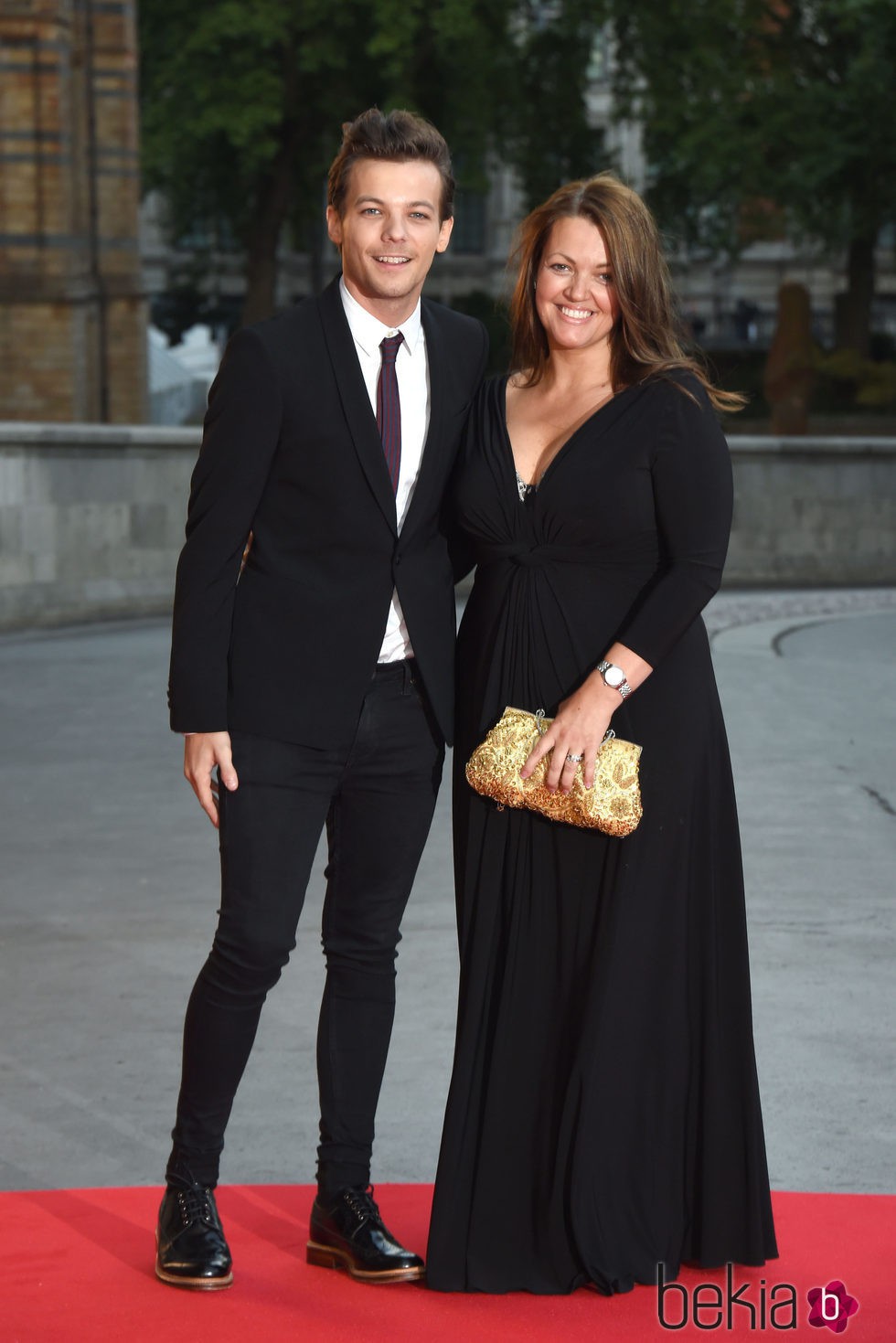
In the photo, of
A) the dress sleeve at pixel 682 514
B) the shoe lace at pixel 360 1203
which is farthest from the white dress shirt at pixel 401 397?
the shoe lace at pixel 360 1203

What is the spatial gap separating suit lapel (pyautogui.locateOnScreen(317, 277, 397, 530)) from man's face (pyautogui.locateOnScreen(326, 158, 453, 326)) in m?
0.11

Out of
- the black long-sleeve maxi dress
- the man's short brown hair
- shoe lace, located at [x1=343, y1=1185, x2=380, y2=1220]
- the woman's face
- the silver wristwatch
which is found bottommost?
shoe lace, located at [x1=343, y1=1185, x2=380, y2=1220]

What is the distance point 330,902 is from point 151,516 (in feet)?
38.0

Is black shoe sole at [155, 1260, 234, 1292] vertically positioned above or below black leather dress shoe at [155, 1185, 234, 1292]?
below

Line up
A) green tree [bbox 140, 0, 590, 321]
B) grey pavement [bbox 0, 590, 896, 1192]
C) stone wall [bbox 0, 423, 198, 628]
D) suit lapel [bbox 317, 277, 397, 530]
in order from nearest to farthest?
suit lapel [bbox 317, 277, 397, 530] → grey pavement [bbox 0, 590, 896, 1192] → stone wall [bbox 0, 423, 198, 628] → green tree [bbox 140, 0, 590, 321]

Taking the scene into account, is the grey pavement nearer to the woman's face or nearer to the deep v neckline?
the deep v neckline

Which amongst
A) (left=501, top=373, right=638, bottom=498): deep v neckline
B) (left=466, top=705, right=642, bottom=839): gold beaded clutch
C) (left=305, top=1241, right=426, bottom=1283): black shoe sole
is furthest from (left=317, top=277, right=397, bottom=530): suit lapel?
(left=305, top=1241, right=426, bottom=1283): black shoe sole

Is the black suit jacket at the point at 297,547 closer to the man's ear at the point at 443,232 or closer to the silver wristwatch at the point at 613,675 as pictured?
the man's ear at the point at 443,232

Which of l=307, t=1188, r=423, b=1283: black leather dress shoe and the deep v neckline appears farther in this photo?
l=307, t=1188, r=423, b=1283: black leather dress shoe

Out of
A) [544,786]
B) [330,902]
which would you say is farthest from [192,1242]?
[544,786]

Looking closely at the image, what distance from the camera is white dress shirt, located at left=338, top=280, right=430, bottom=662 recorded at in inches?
139

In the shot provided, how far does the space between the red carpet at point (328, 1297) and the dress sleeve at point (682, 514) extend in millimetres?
1178

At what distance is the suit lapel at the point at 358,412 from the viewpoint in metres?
3.44

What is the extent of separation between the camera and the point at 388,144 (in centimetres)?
341
